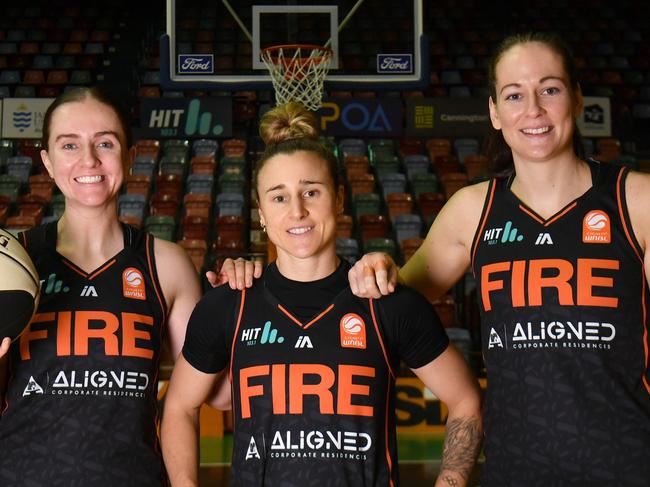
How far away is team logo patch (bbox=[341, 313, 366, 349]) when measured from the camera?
1958 millimetres

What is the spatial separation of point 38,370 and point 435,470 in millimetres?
3297

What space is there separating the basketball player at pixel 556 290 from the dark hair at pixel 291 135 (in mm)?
291

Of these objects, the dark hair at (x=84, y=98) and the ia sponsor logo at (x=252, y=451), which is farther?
the dark hair at (x=84, y=98)

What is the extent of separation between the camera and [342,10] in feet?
23.4

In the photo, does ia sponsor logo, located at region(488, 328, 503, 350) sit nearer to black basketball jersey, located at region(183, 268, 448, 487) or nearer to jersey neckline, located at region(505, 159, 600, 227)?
black basketball jersey, located at region(183, 268, 448, 487)

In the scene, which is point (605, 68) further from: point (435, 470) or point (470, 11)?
point (435, 470)

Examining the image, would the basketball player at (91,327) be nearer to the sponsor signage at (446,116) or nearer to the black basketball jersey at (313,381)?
the black basketball jersey at (313,381)

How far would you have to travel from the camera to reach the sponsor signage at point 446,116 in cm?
1048

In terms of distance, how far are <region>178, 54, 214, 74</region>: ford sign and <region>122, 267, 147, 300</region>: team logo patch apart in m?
4.61

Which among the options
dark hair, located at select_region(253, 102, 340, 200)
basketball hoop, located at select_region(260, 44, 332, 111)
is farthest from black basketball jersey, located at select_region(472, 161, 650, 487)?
basketball hoop, located at select_region(260, 44, 332, 111)

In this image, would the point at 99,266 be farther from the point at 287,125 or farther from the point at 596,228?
the point at 596,228

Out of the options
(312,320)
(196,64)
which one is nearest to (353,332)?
(312,320)

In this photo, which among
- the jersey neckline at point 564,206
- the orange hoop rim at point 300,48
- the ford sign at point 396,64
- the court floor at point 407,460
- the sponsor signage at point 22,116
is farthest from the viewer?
the sponsor signage at point 22,116

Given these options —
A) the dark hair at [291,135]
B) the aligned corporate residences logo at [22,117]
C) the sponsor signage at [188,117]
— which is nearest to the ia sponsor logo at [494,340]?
the dark hair at [291,135]
